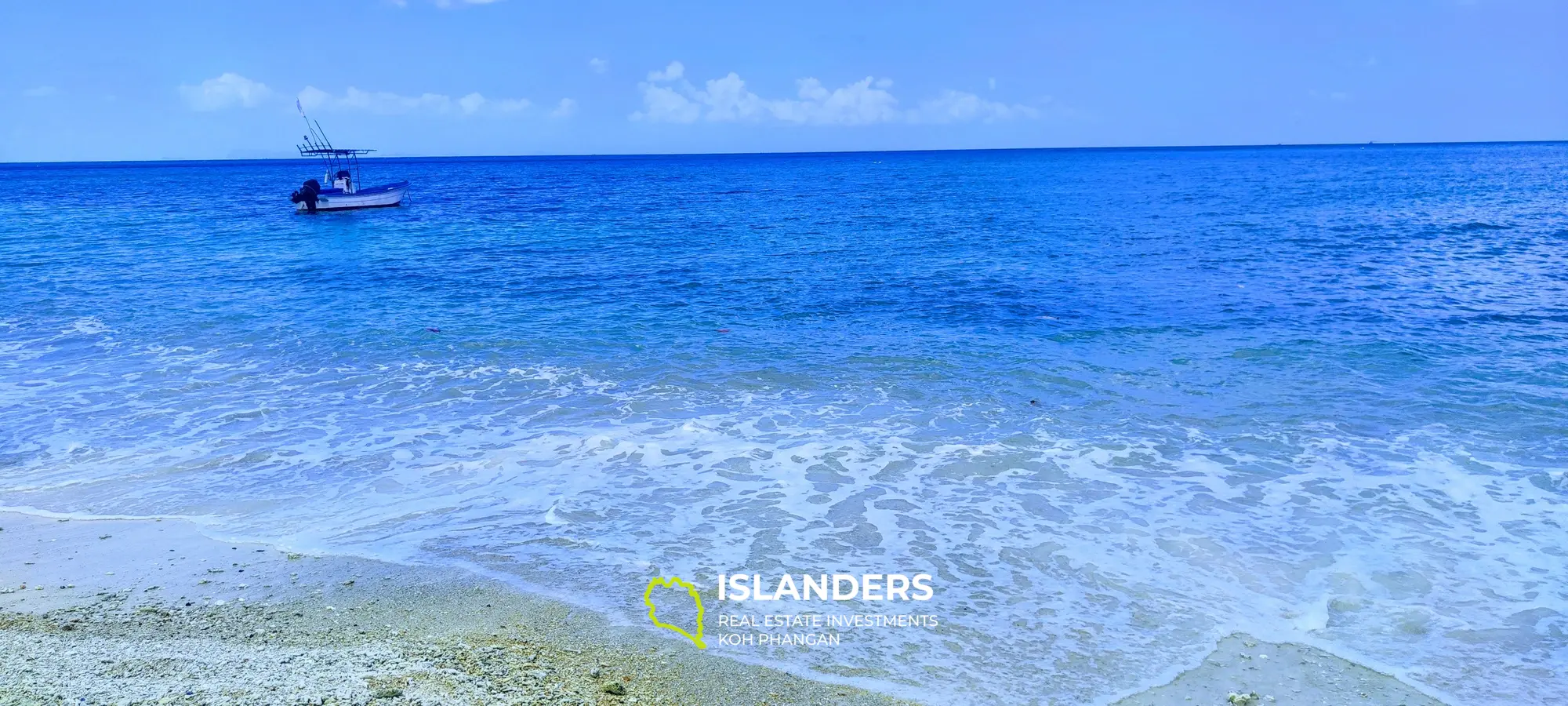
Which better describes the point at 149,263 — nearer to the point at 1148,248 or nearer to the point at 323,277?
the point at 323,277

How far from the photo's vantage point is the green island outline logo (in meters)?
7.46

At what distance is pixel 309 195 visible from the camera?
161 feet

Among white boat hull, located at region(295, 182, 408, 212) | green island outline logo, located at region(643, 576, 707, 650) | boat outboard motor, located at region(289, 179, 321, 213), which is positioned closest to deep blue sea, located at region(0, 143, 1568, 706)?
green island outline logo, located at region(643, 576, 707, 650)

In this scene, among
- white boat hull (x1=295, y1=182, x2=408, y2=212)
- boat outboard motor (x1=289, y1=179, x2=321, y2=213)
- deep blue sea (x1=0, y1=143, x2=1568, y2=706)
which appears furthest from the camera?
white boat hull (x1=295, y1=182, x2=408, y2=212)

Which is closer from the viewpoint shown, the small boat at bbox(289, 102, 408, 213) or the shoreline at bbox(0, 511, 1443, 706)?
the shoreline at bbox(0, 511, 1443, 706)

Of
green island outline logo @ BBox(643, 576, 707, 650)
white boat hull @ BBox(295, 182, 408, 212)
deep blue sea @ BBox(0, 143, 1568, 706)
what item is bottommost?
green island outline logo @ BBox(643, 576, 707, 650)

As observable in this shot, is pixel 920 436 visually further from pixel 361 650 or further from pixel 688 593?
pixel 361 650

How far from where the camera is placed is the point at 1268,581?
8.38 metres

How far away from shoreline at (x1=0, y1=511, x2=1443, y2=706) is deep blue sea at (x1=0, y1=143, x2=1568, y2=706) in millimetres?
403

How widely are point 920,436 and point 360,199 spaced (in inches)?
1843

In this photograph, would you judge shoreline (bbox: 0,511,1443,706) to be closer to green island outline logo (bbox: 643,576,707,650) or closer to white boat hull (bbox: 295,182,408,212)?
green island outline logo (bbox: 643,576,707,650)

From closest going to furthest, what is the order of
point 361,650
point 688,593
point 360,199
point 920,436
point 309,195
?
point 361,650 → point 688,593 → point 920,436 → point 309,195 → point 360,199

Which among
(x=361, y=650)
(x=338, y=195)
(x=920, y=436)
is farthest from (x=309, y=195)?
(x=361, y=650)

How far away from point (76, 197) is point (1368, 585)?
295ft
